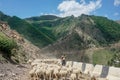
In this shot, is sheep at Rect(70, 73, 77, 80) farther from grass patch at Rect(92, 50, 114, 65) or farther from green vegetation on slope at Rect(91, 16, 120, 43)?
green vegetation on slope at Rect(91, 16, 120, 43)

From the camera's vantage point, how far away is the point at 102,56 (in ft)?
333

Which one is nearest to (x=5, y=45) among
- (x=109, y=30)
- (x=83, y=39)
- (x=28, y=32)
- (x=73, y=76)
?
(x=73, y=76)

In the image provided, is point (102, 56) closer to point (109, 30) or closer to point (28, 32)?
point (28, 32)

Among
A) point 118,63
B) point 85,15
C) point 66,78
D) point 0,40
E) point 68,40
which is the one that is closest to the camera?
point 66,78

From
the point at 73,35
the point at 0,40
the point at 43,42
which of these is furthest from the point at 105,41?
the point at 0,40

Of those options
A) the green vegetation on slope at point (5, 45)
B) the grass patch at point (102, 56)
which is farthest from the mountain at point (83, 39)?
the green vegetation on slope at point (5, 45)

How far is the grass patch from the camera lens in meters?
96.4

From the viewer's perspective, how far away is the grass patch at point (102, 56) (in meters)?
96.4

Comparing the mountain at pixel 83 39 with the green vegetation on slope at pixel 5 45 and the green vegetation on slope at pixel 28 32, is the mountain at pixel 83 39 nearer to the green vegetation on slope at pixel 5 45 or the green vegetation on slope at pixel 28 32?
the green vegetation on slope at pixel 28 32

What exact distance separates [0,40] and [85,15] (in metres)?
153

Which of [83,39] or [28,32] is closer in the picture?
[83,39]

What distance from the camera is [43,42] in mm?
160250

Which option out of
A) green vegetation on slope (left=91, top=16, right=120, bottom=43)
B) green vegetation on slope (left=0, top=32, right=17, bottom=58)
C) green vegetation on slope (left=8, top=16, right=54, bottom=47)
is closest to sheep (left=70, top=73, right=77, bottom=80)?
green vegetation on slope (left=0, top=32, right=17, bottom=58)

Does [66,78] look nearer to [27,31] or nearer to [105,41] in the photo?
[105,41]
